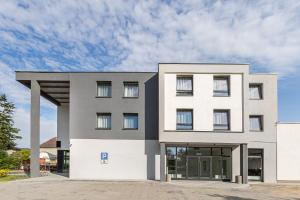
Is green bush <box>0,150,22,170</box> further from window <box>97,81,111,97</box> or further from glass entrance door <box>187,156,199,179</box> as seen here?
glass entrance door <box>187,156,199,179</box>

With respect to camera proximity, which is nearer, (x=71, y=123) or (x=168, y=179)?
(x=168, y=179)

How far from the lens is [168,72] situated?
2686 cm

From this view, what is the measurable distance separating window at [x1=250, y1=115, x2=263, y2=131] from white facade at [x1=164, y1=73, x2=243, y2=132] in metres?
2.18

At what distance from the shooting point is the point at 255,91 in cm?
2850

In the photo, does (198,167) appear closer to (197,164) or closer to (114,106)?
(197,164)

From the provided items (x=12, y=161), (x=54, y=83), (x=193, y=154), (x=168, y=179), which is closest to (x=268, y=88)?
(x=193, y=154)

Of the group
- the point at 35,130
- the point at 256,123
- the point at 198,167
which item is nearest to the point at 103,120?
the point at 35,130

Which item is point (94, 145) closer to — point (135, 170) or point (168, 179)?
point (135, 170)

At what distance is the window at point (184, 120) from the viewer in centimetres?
2669

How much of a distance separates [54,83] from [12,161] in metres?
9.29

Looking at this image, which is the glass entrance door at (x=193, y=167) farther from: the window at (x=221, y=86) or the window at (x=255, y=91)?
the window at (x=255, y=91)

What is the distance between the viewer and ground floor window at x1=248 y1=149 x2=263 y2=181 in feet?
90.7

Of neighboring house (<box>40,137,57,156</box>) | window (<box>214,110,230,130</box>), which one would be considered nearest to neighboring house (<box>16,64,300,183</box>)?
window (<box>214,110,230,130</box>)

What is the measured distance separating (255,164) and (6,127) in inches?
899
